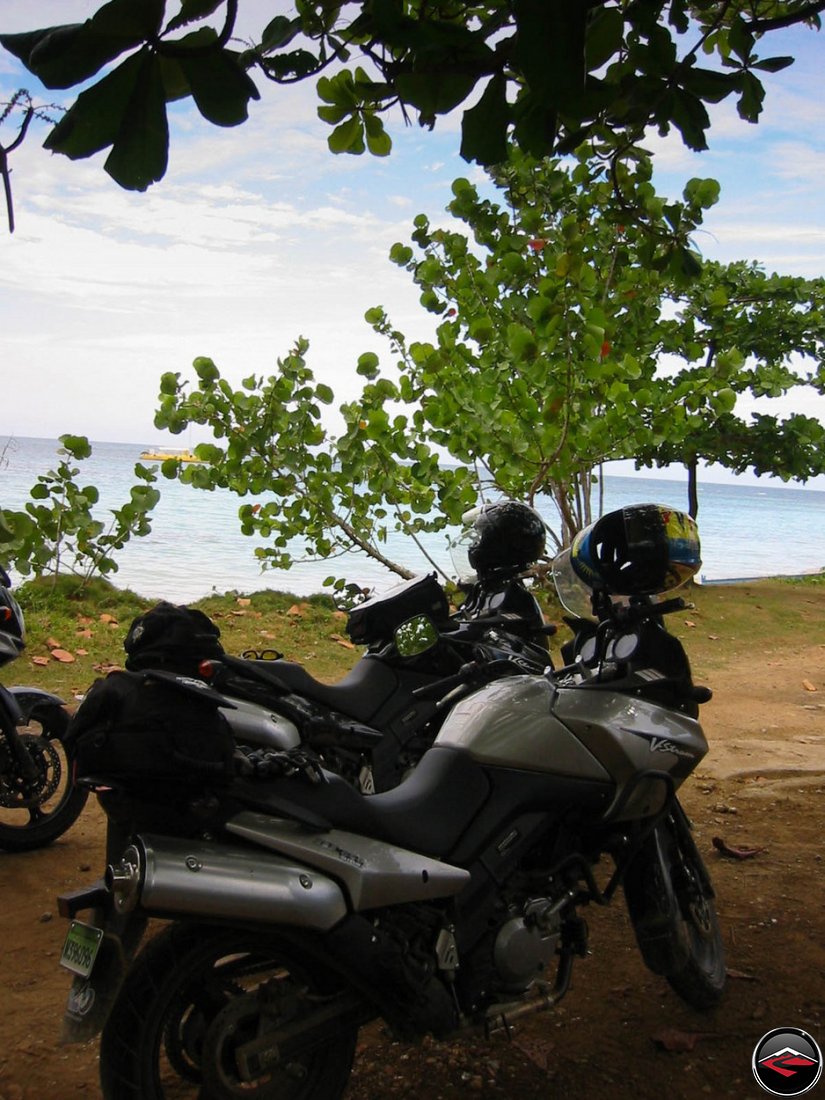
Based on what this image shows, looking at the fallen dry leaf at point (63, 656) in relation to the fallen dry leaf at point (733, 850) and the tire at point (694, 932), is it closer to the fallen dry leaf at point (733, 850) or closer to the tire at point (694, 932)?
the fallen dry leaf at point (733, 850)

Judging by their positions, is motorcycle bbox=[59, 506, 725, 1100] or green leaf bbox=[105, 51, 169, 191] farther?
green leaf bbox=[105, 51, 169, 191]

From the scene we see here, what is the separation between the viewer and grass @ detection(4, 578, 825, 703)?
25.1 ft

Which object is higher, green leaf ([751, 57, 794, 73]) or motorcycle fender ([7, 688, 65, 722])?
green leaf ([751, 57, 794, 73])

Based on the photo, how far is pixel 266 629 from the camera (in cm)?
937

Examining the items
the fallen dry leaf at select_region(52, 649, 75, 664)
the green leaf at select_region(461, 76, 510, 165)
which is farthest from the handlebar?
the fallen dry leaf at select_region(52, 649, 75, 664)

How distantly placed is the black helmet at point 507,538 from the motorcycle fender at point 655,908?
6.36 ft

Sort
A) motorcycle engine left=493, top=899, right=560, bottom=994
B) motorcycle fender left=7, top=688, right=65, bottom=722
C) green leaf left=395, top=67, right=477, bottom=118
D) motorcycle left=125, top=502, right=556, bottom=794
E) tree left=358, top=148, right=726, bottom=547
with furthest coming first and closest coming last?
1. tree left=358, top=148, right=726, bottom=547
2. motorcycle fender left=7, top=688, right=65, bottom=722
3. motorcycle left=125, top=502, right=556, bottom=794
4. green leaf left=395, top=67, right=477, bottom=118
5. motorcycle engine left=493, top=899, right=560, bottom=994

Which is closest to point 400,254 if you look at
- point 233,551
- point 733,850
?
point 733,850

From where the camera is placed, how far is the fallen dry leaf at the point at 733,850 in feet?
15.1

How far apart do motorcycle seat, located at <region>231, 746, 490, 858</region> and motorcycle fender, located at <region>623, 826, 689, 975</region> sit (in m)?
0.77

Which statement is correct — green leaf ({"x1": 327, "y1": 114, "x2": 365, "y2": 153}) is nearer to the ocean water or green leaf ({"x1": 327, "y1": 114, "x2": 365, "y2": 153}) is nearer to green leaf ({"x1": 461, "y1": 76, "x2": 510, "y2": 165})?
green leaf ({"x1": 461, "y1": 76, "x2": 510, "y2": 165})

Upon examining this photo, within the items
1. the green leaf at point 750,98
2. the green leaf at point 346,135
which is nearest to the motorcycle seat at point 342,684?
the green leaf at point 346,135

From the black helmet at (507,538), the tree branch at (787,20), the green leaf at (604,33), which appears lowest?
the black helmet at (507,538)

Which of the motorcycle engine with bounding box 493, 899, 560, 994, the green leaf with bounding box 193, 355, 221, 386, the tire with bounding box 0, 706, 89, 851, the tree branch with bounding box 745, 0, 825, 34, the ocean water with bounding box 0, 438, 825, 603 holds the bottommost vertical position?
the ocean water with bounding box 0, 438, 825, 603
